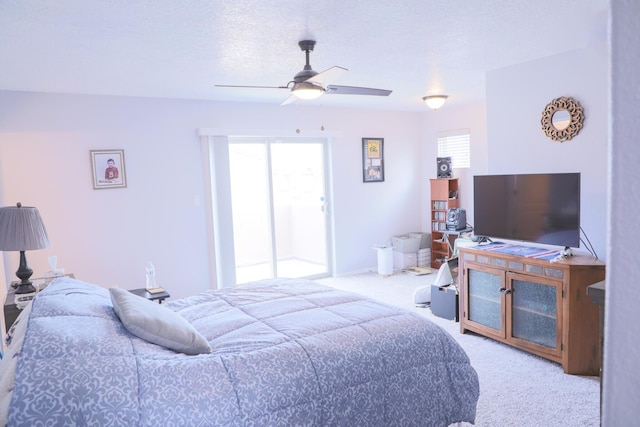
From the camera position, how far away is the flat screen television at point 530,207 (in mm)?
3203

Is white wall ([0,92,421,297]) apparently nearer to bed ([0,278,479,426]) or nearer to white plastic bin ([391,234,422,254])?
white plastic bin ([391,234,422,254])

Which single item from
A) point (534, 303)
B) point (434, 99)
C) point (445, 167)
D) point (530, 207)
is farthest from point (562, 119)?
point (445, 167)

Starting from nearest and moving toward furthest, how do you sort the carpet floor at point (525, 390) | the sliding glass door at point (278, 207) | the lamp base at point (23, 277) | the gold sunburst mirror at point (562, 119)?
the carpet floor at point (525, 390) → the lamp base at point (23, 277) → the gold sunburst mirror at point (562, 119) → the sliding glass door at point (278, 207)

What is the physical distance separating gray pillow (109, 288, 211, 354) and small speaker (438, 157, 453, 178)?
4980 millimetres

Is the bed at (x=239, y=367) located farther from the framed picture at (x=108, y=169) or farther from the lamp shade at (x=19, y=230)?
the framed picture at (x=108, y=169)

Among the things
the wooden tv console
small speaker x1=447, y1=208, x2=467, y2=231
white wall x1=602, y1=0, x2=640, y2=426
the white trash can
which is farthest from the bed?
the white trash can

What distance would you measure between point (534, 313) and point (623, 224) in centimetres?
324

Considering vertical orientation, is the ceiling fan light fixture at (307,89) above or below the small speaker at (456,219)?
above

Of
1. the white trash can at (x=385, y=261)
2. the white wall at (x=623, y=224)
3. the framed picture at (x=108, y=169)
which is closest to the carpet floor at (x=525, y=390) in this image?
the white trash can at (x=385, y=261)

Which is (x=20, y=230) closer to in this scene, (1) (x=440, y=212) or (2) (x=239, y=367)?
(2) (x=239, y=367)

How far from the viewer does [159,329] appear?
5.97 ft

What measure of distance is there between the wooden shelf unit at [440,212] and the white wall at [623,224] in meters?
5.73

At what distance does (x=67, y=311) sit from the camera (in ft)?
5.91

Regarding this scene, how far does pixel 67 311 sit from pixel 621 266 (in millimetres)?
1945
